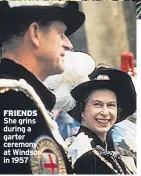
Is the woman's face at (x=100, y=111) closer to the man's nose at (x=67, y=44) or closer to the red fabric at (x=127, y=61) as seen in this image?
the red fabric at (x=127, y=61)

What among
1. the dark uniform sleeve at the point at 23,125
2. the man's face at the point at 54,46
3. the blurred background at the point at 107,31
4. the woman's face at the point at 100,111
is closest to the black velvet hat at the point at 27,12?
the man's face at the point at 54,46

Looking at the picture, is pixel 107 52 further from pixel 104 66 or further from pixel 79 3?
pixel 79 3

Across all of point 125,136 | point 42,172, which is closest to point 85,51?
point 125,136

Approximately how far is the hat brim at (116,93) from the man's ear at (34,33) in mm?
651

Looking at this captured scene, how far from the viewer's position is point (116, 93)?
5609 mm

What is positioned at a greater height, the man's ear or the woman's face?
the man's ear

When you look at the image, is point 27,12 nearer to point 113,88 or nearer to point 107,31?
point 107,31

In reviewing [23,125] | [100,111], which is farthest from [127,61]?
[23,125]

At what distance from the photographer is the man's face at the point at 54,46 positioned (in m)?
5.50

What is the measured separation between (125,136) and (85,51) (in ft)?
3.27

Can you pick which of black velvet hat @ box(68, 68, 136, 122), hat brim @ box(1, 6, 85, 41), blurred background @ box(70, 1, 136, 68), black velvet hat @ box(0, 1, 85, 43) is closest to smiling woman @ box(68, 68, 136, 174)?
black velvet hat @ box(68, 68, 136, 122)

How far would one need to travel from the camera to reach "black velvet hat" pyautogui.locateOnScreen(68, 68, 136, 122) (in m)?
5.56

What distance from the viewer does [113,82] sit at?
18.4ft

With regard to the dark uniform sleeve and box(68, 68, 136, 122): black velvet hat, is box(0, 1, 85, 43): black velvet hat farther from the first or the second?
box(68, 68, 136, 122): black velvet hat
